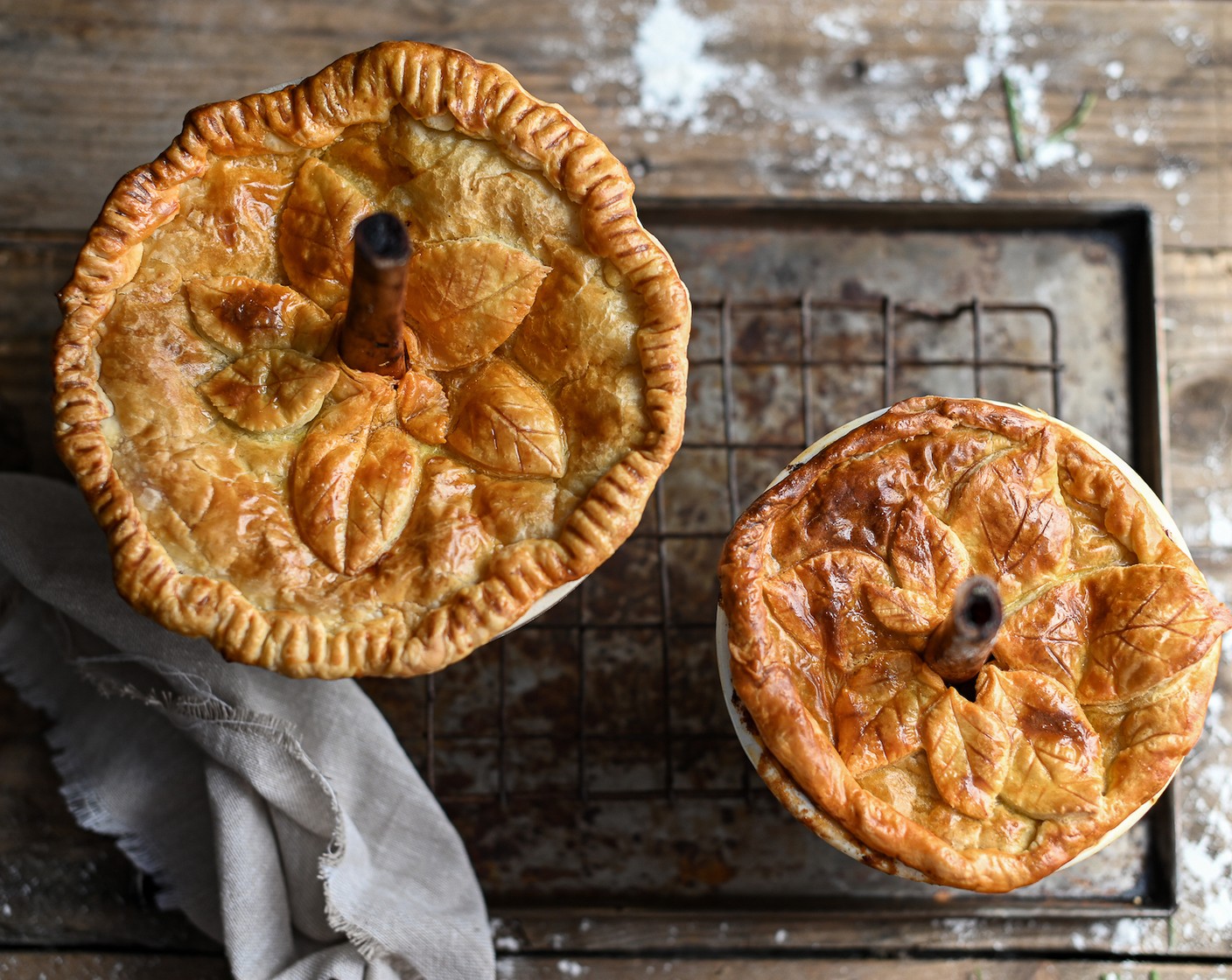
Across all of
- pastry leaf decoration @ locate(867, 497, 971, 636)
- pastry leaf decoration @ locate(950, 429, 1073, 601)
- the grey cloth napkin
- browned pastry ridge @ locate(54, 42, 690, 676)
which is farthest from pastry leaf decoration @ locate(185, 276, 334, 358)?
pastry leaf decoration @ locate(950, 429, 1073, 601)

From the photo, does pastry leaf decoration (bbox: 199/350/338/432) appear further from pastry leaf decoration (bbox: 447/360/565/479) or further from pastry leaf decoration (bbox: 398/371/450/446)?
pastry leaf decoration (bbox: 447/360/565/479)

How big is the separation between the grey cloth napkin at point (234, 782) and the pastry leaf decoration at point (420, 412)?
2.14 ft

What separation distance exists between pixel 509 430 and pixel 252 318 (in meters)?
0.46

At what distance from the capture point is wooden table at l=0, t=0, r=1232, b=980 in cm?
234

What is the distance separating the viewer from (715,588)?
2225mm

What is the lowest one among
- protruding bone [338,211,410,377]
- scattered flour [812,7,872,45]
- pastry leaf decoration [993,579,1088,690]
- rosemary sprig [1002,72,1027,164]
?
pastry leaf decoration [993,579,1088,690]

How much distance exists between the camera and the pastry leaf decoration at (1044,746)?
1.64m

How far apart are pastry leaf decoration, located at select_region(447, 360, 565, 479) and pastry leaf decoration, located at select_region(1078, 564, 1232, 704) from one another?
0.94m

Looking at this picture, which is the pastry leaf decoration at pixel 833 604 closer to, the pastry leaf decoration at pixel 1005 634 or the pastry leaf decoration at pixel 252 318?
the pastry leaf decoration at pixel 1005 634

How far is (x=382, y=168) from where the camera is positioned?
1705 millimetres

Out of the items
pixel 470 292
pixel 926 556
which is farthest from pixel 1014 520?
pixel 470 292

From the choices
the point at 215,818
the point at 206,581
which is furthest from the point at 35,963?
the point at 206,581

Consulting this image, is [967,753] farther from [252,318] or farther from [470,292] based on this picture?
[252,318]

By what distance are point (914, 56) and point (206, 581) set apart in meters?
1.98
